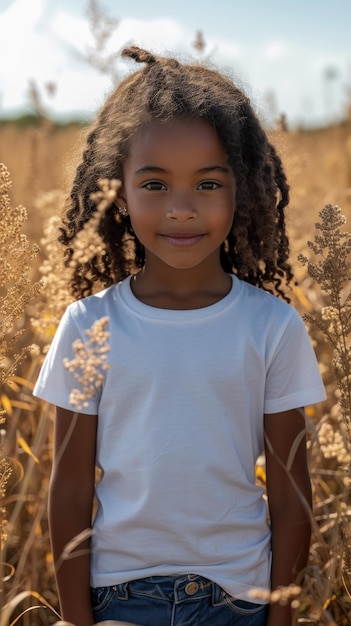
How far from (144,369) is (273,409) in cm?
31

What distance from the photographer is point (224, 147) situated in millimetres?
2090

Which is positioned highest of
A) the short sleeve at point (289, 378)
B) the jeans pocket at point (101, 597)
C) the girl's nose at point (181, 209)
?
the girl's nose at point (181, 209)

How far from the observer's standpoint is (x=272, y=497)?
2064mm

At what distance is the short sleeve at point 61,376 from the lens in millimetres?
1992

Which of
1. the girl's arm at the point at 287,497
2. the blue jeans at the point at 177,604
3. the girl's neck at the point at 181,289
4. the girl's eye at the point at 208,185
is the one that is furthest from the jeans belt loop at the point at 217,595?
the girl's eye at the point at 208,185

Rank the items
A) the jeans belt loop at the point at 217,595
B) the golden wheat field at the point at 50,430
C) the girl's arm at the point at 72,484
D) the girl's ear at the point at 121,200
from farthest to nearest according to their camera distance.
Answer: the girl's ear at the point at 121,200 < the girl's arm at the point at 72,484 < the jeans belt loop at the point at 217,595 < the golden wheat field at the point at 50,430

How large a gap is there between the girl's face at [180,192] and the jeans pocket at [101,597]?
74cm

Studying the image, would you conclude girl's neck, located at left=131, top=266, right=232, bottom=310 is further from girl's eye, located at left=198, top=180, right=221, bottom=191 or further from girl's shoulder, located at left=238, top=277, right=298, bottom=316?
girl's eye, located at left=198, top=180, right=221, bottom=191

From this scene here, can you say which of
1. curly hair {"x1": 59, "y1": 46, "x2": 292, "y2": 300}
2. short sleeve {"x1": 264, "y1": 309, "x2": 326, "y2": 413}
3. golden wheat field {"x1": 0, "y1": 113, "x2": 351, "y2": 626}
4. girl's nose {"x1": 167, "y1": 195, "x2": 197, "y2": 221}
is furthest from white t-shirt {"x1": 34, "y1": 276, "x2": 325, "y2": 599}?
curly hair {"x1": 59, "y1": 46, "x2": 292, "y2": 300}

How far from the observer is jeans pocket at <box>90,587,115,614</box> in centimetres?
195

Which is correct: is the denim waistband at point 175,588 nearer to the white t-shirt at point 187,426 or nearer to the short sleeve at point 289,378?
the white t-shirt at point 187,426

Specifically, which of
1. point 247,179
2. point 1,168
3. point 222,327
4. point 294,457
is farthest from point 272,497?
point 1,168

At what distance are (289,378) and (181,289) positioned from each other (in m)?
0.33

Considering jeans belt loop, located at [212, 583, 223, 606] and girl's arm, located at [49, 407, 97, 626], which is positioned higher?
girl's arm, located at [49, 407, 97, 626]
